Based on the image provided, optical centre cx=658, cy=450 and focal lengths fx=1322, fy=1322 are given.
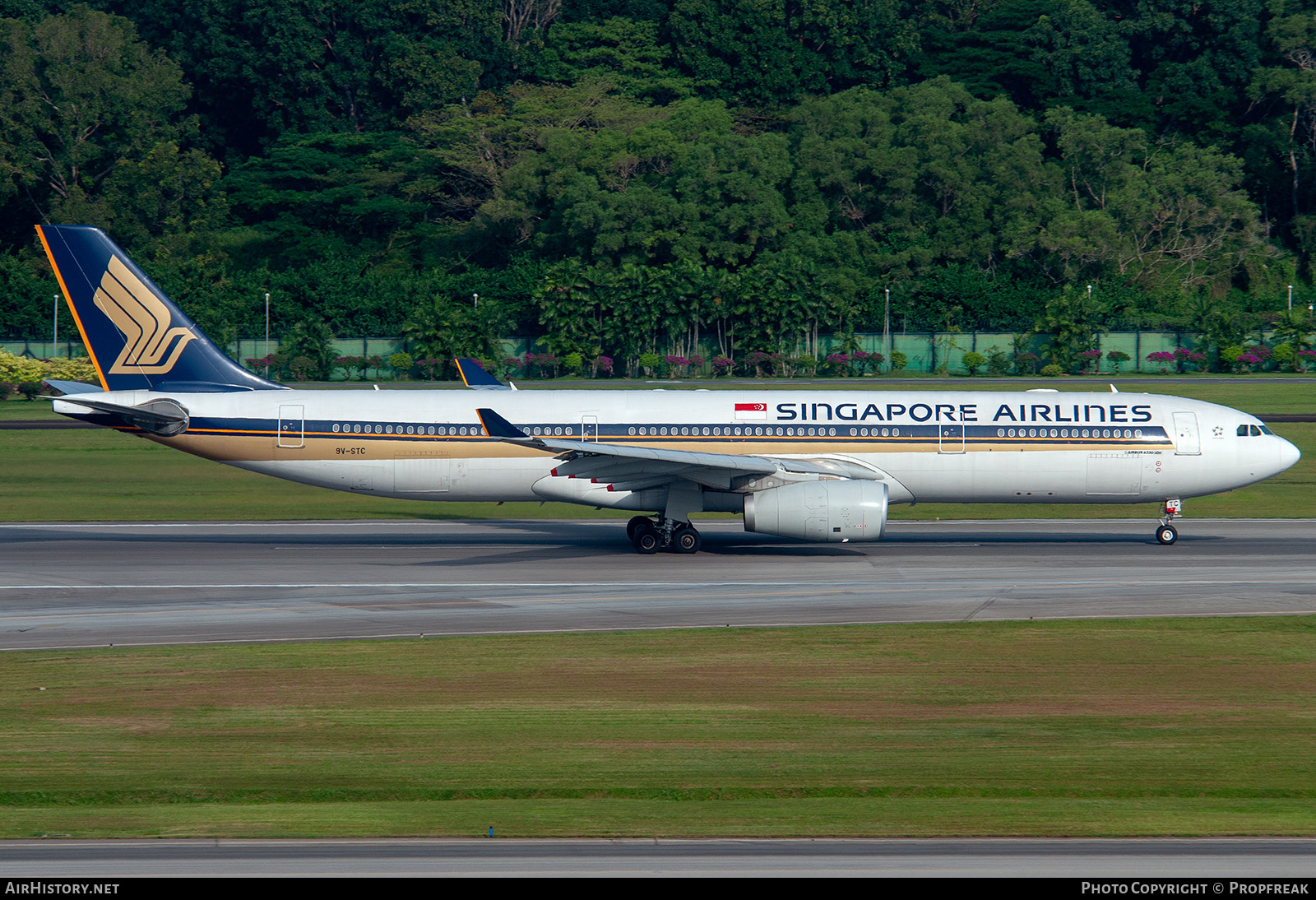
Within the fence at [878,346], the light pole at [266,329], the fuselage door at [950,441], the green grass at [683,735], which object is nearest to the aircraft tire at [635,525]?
the fuselage door at [950,441]

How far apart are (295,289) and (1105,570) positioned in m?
99.2

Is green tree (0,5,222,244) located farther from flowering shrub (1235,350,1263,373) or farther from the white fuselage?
the white fuselage

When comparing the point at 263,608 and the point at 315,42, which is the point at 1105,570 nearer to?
the point at 263,608

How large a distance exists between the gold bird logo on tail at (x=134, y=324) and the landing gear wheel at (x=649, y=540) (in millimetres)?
13190

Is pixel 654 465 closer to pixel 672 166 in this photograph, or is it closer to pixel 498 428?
pixel 498 428

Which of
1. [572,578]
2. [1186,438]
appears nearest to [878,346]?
[1186,438]

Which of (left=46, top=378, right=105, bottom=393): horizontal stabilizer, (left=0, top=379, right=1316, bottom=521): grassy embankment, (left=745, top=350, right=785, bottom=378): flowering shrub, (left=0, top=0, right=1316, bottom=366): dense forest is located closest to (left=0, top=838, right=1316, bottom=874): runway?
(left=46, top=378, right=105, bottom=393): horizontal stabilizer

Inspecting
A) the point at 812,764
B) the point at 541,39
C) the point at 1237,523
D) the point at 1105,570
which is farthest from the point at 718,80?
the point at 812,764

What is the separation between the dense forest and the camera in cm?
11369

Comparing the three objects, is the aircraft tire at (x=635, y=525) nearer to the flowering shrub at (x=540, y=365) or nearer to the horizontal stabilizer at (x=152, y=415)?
the horizontal stabilizer at (x=152, y=415)

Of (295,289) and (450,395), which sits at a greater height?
(295,289)

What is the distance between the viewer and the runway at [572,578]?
24938 millimetres

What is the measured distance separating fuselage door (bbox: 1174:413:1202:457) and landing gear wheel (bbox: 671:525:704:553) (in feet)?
42.1

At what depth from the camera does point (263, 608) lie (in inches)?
1025
